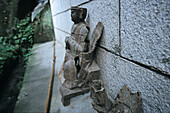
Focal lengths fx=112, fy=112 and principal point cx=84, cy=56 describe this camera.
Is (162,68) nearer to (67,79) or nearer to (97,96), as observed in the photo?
(97,96)

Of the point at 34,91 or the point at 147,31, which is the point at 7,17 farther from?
the point at 147,31

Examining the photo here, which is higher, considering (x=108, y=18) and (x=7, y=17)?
(x=7, y=17)

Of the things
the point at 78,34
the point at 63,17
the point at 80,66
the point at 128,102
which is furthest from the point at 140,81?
the point at 63,17

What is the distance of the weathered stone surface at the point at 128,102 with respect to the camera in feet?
3.16

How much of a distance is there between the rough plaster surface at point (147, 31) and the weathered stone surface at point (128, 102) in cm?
31

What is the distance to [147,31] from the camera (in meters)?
0.88

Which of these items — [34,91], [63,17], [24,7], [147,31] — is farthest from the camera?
[24,7]


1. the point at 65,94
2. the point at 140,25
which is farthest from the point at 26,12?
the point at 140,25

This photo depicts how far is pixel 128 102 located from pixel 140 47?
0.50 m

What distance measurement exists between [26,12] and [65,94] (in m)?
7.64

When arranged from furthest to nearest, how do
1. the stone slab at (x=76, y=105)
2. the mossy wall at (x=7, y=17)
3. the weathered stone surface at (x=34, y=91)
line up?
the mossy wall at (x=7, y=17) < the weathered stone surface at (x=34, y=91) < the stone slab at (x=76, y=105)

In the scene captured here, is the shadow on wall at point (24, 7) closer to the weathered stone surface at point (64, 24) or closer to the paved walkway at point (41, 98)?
the weathered stone surface at point (64, 24)

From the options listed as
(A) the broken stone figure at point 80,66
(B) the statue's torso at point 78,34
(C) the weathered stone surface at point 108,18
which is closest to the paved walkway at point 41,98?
(A) the broken stone figure at point 80,66

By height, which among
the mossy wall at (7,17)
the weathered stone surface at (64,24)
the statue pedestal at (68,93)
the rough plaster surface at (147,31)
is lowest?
the statue pedestal at (68,93)
